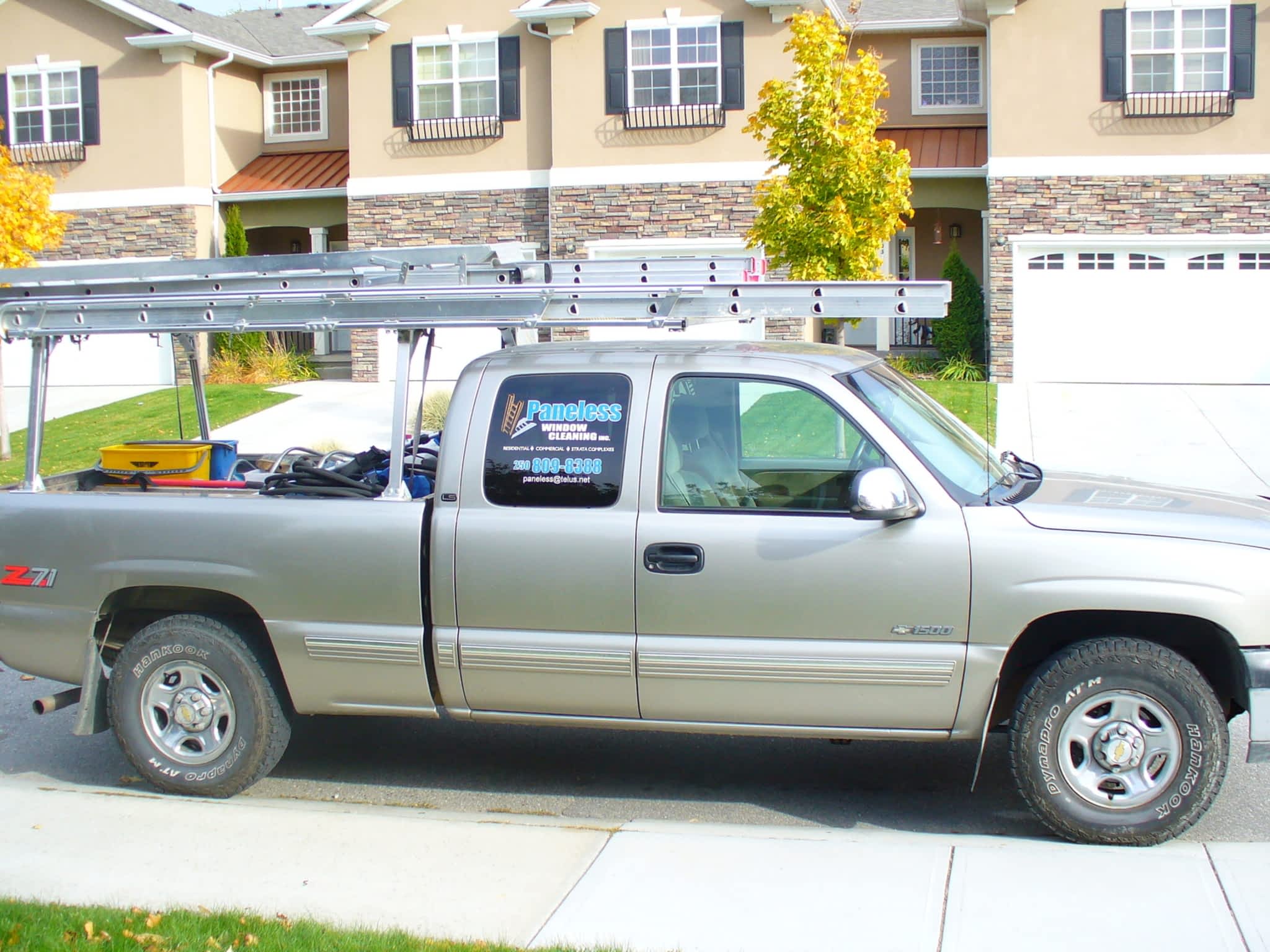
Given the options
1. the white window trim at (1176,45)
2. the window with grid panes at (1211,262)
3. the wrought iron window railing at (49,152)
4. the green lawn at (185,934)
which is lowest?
the green lawn at (185,934)

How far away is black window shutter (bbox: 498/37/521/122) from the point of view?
73.9 feet

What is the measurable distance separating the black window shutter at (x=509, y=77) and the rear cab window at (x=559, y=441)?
59.8 ft

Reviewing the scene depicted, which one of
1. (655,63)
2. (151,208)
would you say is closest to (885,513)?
(655,63)

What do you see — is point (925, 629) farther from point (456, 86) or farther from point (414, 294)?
point (456, 86)

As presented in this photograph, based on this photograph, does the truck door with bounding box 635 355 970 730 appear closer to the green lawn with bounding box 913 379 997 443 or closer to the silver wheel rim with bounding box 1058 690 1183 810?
the silver wheel rim with bounding box 1058 690 1183 810

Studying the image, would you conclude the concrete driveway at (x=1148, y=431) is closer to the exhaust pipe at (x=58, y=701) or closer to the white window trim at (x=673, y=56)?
the white window trim at (x=673, y=56)

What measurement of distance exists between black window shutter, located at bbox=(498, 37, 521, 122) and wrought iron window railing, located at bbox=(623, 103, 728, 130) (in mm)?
2099

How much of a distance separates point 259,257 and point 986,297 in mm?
17794

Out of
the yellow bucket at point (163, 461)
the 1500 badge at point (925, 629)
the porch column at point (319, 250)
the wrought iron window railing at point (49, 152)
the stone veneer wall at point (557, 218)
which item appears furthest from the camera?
the porch column at point (319, 250)

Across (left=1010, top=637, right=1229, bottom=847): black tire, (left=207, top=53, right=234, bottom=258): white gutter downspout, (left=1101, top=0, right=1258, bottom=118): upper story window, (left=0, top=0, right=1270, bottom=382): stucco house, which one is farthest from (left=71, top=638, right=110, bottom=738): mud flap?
(left=207, top=53, right=234, bottom=258): white gutter downspout

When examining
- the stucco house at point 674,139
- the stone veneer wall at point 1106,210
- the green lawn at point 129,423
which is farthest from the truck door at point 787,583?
the stone veneer wall at point 1106,210

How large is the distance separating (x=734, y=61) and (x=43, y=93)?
1333cm

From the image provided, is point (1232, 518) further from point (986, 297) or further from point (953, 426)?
point (986, 297)

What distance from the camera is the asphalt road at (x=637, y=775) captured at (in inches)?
219
